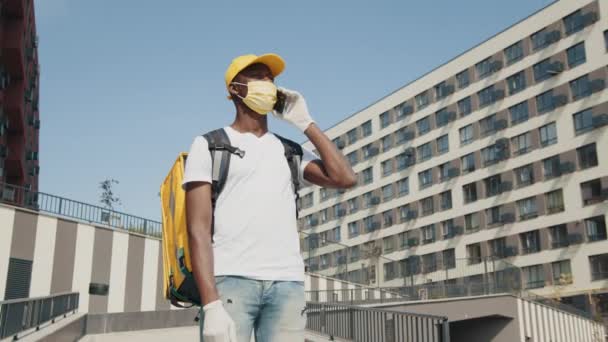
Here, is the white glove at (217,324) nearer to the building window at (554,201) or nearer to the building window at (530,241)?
the building window at (554,201)

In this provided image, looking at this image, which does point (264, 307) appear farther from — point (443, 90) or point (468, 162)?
point (443, 90)

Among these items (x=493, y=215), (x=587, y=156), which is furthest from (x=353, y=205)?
(x=587, y=156)

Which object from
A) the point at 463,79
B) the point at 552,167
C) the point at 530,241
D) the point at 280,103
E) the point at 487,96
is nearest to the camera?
the point at 280,103

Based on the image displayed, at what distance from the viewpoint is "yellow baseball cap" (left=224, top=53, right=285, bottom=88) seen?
3.27 m

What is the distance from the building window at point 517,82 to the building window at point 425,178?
1220 cm

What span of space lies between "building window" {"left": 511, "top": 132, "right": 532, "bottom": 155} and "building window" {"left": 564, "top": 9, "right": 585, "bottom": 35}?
8.64 metres

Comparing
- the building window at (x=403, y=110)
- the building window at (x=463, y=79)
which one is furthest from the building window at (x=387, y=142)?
the building window at (x=463, y=79)

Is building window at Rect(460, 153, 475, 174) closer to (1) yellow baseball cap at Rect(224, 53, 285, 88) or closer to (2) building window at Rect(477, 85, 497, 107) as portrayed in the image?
(2) building window at Rect(477, 85, 497, 107)

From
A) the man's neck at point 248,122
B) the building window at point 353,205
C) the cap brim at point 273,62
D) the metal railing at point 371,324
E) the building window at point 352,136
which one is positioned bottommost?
the metal railing at point 371,324

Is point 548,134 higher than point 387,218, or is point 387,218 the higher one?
point 548,134

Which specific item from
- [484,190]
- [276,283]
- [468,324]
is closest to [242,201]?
[276,283]

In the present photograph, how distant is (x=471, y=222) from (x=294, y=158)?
181 feet

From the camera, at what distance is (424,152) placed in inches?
2510

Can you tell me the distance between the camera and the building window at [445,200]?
59719mm
